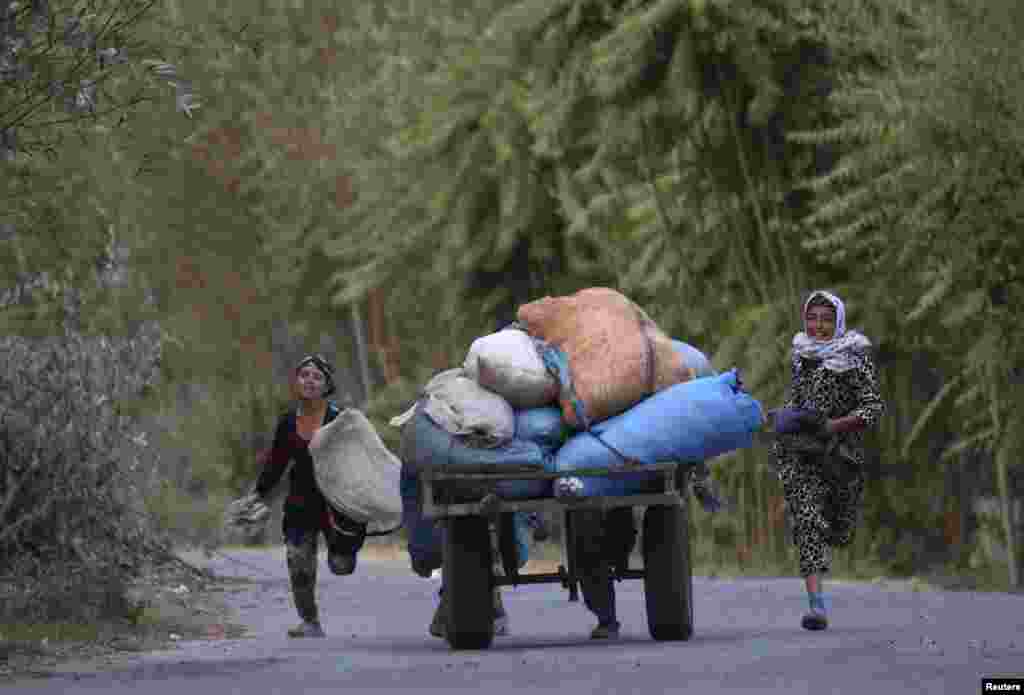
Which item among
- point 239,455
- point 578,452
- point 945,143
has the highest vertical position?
point 945,143

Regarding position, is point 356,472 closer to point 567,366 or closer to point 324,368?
point 324,368

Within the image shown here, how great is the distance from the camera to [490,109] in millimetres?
27453

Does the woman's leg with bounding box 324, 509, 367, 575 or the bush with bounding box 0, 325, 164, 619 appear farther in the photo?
the bush with bounding box 0, 325, 164, 619

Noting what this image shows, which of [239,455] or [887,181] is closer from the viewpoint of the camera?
[887,181]

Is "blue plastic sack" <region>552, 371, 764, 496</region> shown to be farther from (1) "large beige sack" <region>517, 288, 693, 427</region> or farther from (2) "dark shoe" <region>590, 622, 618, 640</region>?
(2) "dark shoe" <region>590, 622, 618, 640</region>

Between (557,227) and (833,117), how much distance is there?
5590mm

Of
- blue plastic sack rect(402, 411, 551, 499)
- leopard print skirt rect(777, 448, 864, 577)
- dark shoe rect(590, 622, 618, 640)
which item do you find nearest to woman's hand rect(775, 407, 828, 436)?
leopard print skirt rect(777, 448, 864, 577)

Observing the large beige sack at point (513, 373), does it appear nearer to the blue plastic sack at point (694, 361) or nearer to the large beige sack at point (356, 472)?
the blue plastic sack at point (694, 361)

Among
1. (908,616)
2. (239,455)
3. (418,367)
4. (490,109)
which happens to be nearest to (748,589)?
(908,616)

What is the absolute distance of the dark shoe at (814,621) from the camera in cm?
1396

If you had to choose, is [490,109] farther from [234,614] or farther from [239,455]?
[239,455]

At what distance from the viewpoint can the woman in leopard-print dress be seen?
14.0 meters

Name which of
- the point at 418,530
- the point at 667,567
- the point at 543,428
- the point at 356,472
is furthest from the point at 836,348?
the point at 356,472

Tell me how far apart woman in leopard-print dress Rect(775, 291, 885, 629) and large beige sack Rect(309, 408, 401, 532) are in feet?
7.58
